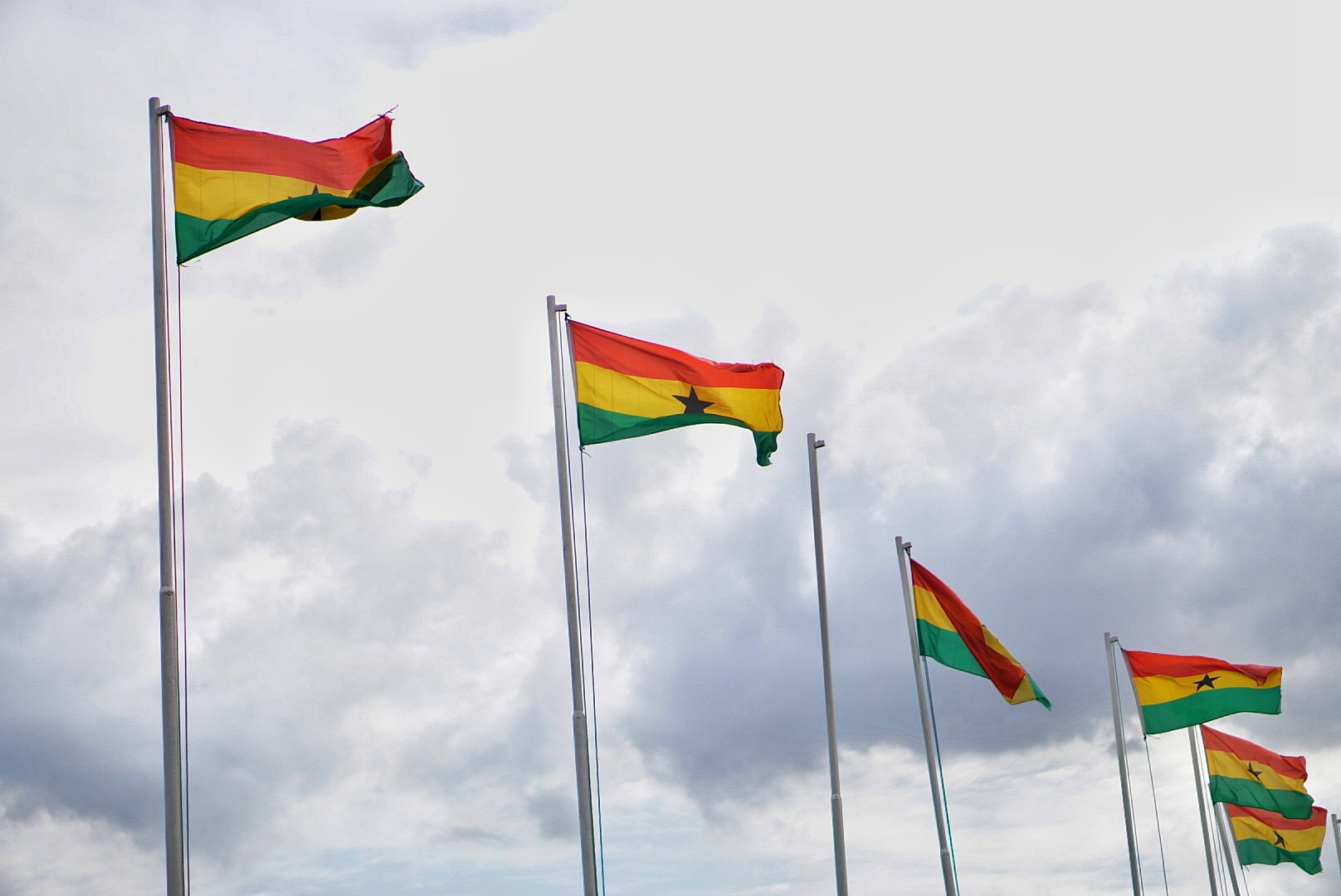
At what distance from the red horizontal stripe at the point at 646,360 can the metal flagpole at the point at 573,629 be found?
0.38 metres

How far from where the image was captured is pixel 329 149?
1723 centimetres

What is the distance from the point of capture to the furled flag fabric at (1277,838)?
A: 4897cm

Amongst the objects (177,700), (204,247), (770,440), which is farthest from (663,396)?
(177,700)

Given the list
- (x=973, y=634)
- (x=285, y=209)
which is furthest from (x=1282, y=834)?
(x=285, y=209)

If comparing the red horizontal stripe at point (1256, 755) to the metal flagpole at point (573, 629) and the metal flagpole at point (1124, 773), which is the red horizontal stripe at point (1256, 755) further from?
the metal flagpole at point (573, 629)

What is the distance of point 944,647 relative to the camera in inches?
1192

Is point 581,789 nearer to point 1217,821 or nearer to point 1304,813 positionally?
point 1304,813

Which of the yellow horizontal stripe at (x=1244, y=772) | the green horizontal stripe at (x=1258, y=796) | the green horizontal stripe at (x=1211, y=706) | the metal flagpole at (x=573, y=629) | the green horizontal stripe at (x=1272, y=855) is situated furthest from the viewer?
the green horizontal stripe at (x=1272, y=855)

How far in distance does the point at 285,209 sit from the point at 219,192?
2.54ft

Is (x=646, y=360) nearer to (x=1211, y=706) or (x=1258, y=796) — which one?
(x=1211, y=706)

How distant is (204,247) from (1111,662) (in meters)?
30.2

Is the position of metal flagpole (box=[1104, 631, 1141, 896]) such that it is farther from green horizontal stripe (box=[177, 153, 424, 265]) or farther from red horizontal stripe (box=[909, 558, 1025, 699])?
green horizontal stripe (box=[177, 153, 424, 265])

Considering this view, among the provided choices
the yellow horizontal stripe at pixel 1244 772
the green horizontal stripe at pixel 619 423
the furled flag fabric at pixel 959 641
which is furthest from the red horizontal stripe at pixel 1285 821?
the green horizontal stripe at pixel 619 423

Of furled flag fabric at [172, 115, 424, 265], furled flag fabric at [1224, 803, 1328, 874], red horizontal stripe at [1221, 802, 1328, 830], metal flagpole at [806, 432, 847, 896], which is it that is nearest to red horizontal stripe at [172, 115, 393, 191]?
furled flag fabric at [172, 115, 424, 265]
